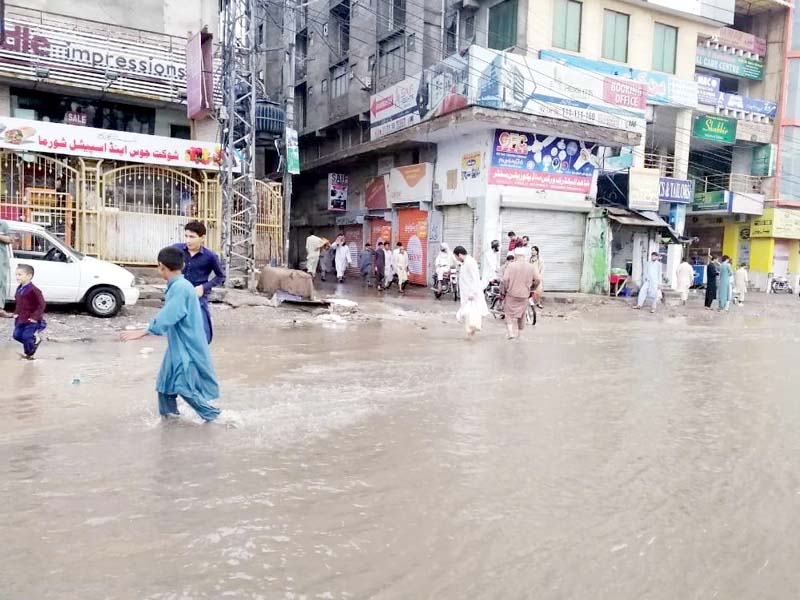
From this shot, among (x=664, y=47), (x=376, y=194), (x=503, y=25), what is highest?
(x=664, y=47)

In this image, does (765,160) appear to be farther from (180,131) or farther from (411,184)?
(180,131)

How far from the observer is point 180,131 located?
64.7 ft

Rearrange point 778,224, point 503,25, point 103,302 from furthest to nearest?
point 778,224
point 503,25
point 103,302

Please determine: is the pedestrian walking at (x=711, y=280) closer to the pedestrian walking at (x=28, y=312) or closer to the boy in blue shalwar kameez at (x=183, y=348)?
the pedestrian walking at (x=28, y=312)

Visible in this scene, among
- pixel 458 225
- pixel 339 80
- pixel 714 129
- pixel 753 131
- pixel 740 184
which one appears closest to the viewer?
pixel 458 225

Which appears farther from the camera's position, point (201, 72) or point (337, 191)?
point (337, 191)

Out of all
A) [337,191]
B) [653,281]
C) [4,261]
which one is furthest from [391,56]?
[4,261]

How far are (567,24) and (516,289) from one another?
1401 centimetres

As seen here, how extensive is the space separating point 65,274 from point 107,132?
5.98 m

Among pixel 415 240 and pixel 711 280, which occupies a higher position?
pixel 415 240

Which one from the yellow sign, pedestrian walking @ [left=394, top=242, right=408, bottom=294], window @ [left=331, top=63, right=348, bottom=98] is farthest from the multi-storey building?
pedestrian walking @ [left=394, top=242, right=408, bottom=294]

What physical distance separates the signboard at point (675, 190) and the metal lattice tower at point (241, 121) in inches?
615

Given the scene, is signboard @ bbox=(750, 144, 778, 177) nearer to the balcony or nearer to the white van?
the balcony

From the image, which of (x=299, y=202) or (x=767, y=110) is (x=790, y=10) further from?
(x=299, y=202)
